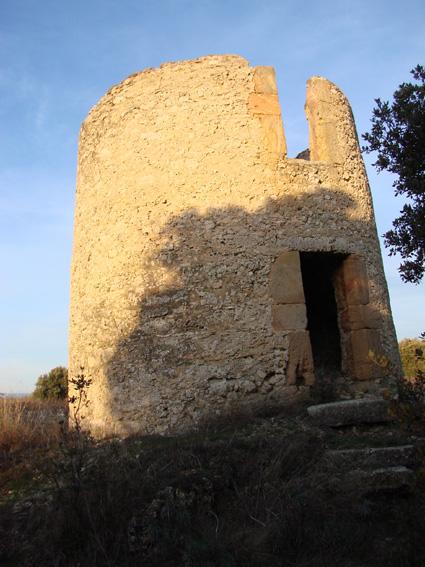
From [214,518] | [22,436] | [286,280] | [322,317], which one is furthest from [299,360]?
[22,436]

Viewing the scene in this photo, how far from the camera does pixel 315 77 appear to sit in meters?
6.81

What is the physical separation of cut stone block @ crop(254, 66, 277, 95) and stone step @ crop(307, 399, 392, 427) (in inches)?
153

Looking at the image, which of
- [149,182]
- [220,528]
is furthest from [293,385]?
[149,182]

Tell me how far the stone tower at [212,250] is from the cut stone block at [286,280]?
16mm

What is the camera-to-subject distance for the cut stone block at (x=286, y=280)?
5.79m

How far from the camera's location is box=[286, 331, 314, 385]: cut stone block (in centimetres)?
563

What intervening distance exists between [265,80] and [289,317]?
2996 mm

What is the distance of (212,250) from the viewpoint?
5.83 meters

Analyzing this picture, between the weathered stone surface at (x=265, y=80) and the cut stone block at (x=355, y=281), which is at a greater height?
the weathered stone surface at (x=265, y=80)

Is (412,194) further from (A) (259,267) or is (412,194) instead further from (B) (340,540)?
(B) (340,540)

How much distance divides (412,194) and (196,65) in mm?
3104

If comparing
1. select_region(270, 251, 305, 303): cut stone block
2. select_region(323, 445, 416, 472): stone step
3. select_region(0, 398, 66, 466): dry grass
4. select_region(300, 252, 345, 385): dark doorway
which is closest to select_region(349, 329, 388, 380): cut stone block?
select_region(270, 251, 305, 303): cut stone block

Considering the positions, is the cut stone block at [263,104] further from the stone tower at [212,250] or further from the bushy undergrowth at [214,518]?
the bushy undergrowth at [214,518]

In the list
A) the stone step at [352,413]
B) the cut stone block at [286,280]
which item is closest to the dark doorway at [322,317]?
the cut stone block at [286,280]
